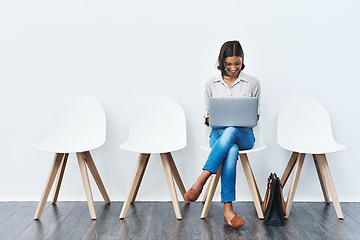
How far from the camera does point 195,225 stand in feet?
7.48

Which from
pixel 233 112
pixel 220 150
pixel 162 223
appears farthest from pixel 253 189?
pixel 162 223

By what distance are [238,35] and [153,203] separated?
1.45 metres

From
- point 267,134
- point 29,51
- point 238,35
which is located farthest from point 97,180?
point 238,35

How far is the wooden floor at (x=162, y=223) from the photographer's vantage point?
211cm

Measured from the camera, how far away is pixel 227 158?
2285mm

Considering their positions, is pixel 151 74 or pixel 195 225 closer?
pixel 195 225

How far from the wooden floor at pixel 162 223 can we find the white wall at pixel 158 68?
0.70 ft

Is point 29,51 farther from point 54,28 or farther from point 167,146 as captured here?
point 167,146

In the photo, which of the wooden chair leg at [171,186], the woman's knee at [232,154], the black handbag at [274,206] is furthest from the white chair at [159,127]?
the black handbag at [274,206]

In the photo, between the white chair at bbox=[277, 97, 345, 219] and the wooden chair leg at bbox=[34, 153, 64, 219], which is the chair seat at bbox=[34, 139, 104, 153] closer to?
the wooden chair leg at bbox=[34, 153, 64, 219]

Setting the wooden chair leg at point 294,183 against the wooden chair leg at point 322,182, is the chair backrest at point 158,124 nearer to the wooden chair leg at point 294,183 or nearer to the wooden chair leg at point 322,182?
the wooden chair leg at point 294,183

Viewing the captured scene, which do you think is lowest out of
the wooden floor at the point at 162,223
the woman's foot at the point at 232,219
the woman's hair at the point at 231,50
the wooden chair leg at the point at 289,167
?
the wooden floor at the point at 162,223

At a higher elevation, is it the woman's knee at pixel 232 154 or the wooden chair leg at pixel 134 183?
the woman's knee at pixel 232 154

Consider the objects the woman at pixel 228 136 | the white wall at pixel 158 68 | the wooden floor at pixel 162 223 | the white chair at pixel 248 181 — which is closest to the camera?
the wooden floor at pixel 162 223
